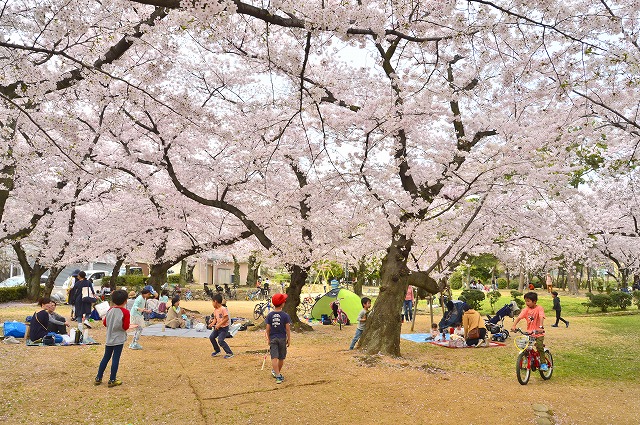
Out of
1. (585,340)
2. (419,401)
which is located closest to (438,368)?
(419,401)

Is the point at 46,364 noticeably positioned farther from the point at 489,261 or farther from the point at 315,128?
the point at 489,261

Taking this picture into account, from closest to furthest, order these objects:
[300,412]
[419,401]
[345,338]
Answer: [300,412], [419,401], [345,338]

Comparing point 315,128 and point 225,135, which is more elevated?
point 315,128

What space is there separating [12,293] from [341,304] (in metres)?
16.3

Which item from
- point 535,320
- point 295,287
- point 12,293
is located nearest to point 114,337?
point 535,320

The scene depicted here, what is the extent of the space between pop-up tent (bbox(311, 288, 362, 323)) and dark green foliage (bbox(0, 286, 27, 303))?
48.8ft

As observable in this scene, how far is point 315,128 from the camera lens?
1277 cm

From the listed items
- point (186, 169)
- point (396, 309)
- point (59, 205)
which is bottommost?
point (396, 309)

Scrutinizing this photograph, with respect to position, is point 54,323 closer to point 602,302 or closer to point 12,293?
point 12,293

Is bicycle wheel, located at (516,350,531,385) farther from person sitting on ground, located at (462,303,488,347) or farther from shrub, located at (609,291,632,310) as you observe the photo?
shrub, located at (609,291,632,310)

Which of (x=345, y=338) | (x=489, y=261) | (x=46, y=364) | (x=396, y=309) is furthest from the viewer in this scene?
(x=489, y=261)

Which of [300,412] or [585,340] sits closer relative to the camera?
[300,412]

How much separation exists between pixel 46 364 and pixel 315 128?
8334 mm

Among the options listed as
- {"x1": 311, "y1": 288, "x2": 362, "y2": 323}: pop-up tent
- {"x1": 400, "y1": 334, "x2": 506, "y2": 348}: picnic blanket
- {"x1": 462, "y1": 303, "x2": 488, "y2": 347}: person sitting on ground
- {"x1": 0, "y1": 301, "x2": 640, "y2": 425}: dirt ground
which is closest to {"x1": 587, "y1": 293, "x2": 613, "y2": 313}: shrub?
{"x1": 311, "y1": 288, "x2": 362, "y2": 323}: pop-up tent
